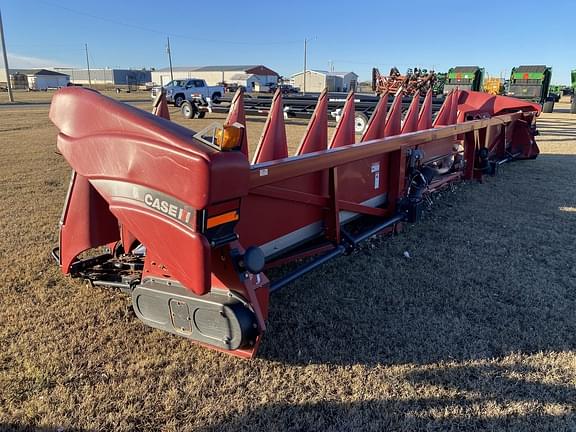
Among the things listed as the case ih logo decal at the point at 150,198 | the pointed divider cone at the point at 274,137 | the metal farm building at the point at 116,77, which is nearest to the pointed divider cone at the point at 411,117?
the pointed divider cone at the point at 274,137

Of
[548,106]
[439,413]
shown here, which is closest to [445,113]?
[439,413]

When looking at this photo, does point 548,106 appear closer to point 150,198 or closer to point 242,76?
point 150,198

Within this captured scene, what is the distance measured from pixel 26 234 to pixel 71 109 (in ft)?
7.43

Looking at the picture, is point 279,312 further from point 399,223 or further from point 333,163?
point 399,223

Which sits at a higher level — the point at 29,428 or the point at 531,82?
the point at 531,82

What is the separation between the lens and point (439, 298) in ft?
9.53

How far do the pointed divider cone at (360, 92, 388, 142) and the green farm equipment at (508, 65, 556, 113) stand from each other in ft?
63.6

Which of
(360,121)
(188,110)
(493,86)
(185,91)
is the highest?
(493,86)

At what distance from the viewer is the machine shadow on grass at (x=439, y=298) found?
7.82 feet

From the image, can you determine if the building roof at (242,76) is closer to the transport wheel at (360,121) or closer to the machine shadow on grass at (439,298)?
the transport wheel at (360,121)

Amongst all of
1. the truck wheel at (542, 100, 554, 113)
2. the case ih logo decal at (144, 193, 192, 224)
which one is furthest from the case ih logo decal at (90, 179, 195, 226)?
the truck wheel at (542, 100, 554, 113)

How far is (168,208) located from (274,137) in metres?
1.14

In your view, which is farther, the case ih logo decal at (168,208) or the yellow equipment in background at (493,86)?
the yellow equipment in background at (493,86)

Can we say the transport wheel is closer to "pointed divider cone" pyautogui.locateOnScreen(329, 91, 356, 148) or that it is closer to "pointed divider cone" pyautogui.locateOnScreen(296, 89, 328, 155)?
"pointed divider cone" pyautogui.locateOnScreen(329, 91, 356, 148)
